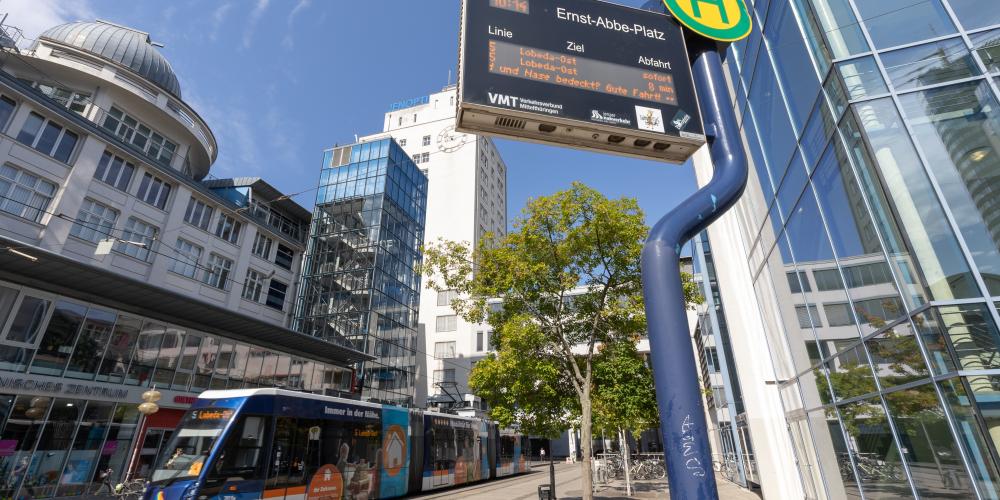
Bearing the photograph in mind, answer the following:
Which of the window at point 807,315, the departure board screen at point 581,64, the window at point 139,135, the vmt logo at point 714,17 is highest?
the window at point 139,135

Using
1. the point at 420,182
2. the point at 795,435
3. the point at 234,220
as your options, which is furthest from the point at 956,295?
the point at 420,182

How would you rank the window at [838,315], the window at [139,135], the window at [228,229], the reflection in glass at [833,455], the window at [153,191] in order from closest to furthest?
1. the window at [838,315]
2. the reflection in glass at [833,455]
3. the window at [153,191]
4. the window at [139,135]
5. the window at [228,229]

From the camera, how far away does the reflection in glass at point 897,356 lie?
239 inches

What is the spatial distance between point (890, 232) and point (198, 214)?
108 feet

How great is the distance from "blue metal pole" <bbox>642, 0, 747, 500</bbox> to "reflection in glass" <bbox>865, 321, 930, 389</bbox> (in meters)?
3.78

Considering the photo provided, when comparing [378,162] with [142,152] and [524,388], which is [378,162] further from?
[524,388]

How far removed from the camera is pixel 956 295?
548 centimetres

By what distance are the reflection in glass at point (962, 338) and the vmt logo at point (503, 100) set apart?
224 inches

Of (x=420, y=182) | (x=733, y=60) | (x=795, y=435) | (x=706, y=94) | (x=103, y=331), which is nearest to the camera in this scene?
(x=706, y=94)

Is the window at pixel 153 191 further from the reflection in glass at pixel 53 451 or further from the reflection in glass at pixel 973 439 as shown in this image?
the reflection in glass at pixel 973 439

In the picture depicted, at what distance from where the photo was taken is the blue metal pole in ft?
11.7

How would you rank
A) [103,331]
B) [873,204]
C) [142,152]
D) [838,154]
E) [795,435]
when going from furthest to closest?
[142,152], [103,331], [795,435], [838,154], [873,204]

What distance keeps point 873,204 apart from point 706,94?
11.1 ft

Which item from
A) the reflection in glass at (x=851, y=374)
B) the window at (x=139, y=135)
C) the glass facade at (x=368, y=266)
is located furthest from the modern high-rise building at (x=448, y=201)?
the reflection in glass at (x=851, y=374)
